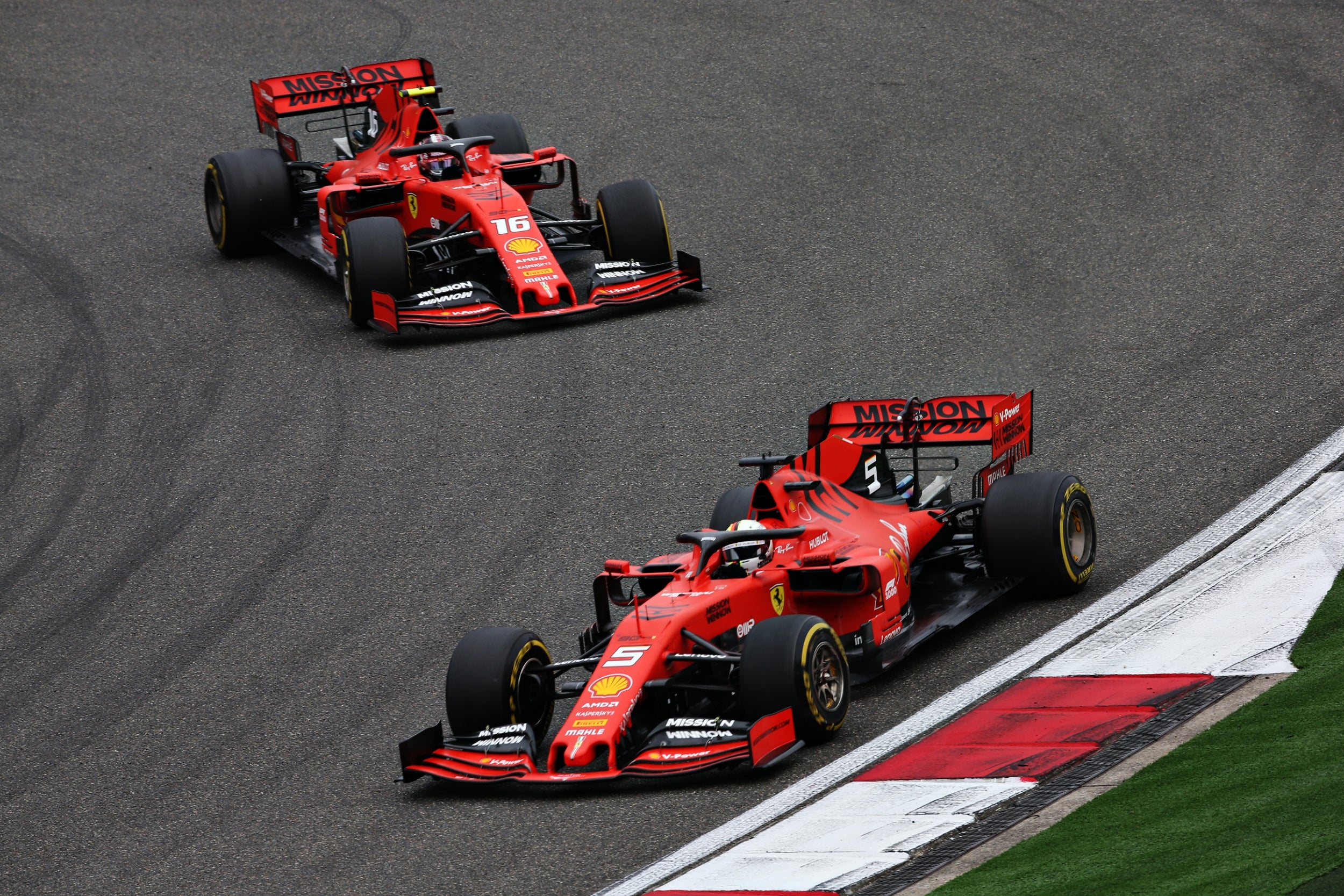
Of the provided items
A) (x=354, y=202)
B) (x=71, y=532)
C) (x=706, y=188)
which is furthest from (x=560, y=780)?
(x=706, y=188)

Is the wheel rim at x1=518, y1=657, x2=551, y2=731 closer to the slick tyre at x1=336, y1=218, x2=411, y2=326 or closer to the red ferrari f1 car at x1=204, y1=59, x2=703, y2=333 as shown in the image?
the red ferrari f1 car at x1=204, y1=59, x2=703, y2=333

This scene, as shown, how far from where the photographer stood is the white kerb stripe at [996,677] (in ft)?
26.7

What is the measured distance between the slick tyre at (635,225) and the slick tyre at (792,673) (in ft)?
28.4

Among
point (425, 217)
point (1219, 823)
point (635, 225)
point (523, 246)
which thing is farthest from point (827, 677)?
point (425, 217)

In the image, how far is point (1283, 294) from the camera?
16141 millimetres

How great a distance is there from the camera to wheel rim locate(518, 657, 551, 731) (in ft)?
31.1

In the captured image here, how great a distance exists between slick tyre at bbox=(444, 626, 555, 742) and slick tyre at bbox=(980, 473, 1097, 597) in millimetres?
2901

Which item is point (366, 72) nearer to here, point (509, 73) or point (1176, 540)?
point (509, 73)

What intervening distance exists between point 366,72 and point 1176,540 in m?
11.3

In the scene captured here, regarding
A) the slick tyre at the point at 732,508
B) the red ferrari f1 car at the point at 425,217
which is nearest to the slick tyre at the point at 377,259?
the red ferrari f1 car at the point at 425,217

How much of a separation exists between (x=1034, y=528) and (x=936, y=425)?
3.51 ft

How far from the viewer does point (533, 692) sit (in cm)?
961

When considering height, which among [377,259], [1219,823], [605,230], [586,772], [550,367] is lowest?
[586,772]

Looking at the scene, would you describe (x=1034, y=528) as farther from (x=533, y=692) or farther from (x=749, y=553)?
(x=533, y=692)
